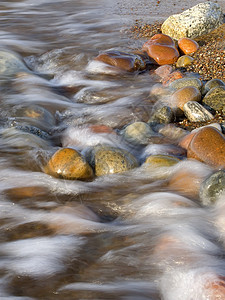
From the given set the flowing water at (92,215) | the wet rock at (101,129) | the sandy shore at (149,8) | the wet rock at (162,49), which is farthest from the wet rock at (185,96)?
the sandy shore at (149,8)

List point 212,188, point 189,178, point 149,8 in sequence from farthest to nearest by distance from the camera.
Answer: point 149,8, point 189,178, point 212,188

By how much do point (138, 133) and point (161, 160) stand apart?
0.75 m

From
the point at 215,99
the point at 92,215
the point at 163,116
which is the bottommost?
the point at 92,215

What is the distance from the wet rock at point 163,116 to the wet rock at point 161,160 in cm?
110

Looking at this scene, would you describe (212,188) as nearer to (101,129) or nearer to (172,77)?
(101,129)

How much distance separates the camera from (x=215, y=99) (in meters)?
5.29

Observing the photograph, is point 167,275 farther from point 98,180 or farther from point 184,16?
point 184,16

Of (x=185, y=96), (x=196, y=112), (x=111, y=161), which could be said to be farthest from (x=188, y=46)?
(x=111, y=161)

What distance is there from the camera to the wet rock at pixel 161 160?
4027 millimetres

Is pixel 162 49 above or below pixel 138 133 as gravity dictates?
above

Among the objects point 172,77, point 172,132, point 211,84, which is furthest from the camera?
point 172,77

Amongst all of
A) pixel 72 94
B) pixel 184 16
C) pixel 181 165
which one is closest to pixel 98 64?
pixel 72 94

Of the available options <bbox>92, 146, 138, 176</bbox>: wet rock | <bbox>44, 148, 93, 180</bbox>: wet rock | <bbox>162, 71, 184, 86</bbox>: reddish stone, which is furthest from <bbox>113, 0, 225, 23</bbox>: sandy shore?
<bbox>44, 148, 93, 180</bbox>: wet rock

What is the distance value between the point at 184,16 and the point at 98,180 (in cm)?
560
